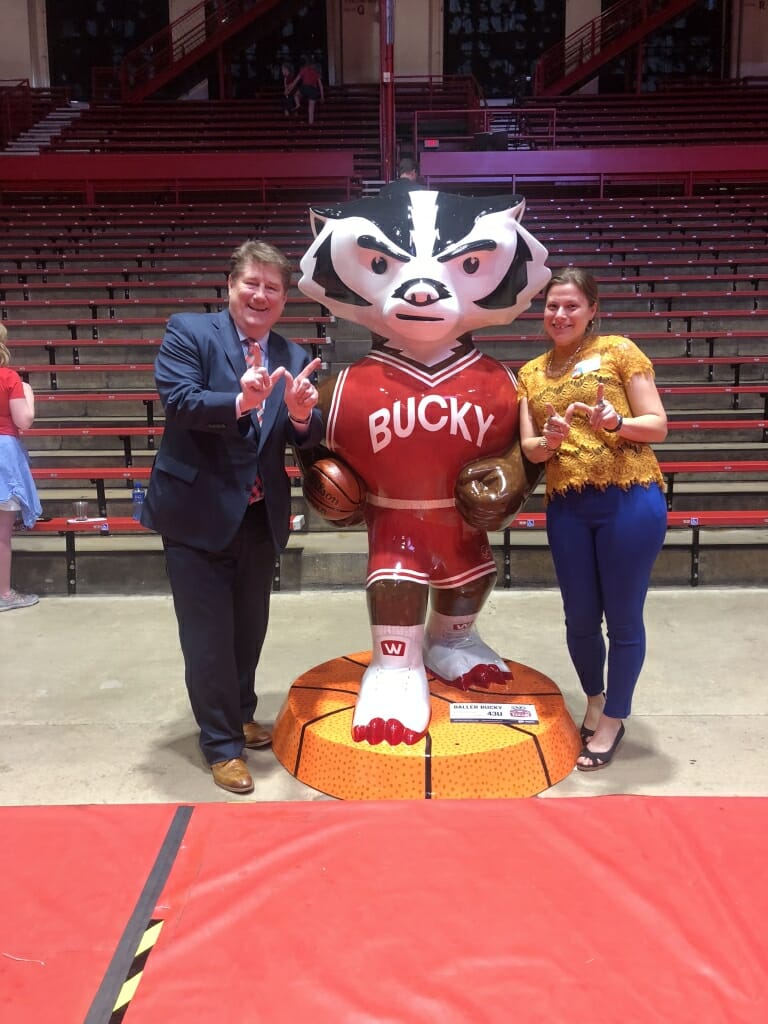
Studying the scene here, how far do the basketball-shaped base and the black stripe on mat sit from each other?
0.58m

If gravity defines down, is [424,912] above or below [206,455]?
below

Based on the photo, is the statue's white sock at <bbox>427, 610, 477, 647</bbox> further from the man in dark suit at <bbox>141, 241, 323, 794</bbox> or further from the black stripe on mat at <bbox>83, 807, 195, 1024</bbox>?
the black stripe on mat at <bbox>83, 807, 195, 1024</bbox>

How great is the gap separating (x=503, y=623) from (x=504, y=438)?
5.32ft

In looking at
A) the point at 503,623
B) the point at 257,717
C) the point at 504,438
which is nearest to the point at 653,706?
the point at 503,623

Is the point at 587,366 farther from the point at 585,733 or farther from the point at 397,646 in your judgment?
the point at 585,733

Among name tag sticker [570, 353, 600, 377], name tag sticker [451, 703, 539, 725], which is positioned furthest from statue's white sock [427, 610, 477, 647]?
name tag sticker [570, 353, 600, 377]

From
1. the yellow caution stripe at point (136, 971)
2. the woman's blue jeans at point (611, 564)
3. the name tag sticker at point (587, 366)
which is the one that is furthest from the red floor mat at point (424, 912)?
the name tag sticker at point (587, 366)

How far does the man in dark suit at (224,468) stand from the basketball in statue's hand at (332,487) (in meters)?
0.10

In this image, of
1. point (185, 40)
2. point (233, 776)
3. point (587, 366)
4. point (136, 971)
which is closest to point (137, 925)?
point (136, 971)

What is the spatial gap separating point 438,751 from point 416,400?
0.96 metres

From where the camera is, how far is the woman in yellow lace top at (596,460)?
2.16 m

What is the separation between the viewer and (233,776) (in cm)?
230

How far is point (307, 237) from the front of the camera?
9.12 meters

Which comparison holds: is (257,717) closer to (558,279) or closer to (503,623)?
(503,623)
